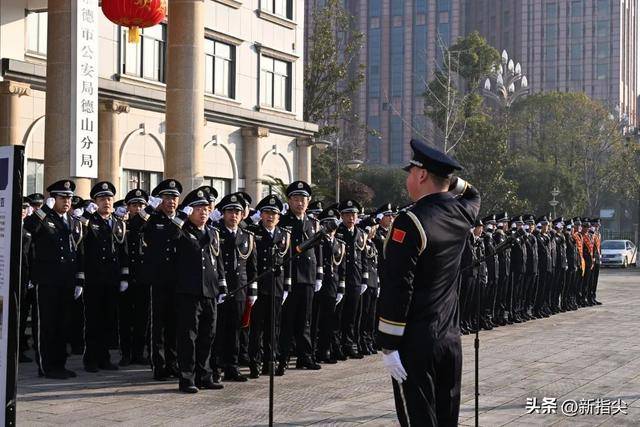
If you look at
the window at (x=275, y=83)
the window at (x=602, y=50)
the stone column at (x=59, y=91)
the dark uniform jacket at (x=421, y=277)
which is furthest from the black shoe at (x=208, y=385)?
the window at (x=602, y=50)

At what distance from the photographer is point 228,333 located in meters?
9.91

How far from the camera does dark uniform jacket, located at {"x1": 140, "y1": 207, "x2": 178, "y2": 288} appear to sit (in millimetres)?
9852

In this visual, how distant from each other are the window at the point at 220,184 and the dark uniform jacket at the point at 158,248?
15270 millimetres

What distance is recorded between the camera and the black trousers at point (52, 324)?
9.84 m

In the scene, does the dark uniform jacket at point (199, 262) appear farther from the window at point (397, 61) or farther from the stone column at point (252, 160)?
the window at point (397, 61)

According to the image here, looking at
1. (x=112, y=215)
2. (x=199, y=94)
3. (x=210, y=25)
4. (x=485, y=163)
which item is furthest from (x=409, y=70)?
(x=112, y=215)

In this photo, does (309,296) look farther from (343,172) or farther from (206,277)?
(343,172)

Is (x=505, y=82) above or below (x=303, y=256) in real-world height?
above

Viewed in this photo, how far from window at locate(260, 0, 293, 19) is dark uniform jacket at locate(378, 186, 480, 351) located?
23.2 metres

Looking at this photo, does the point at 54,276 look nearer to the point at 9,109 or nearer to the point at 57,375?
the point at 57,375

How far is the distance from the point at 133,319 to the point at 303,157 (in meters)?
18.6

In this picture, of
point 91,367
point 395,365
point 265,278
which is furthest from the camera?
point 91,367

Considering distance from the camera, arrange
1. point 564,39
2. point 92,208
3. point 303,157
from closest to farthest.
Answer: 1. point 92,208
2. point 303,157
3. point 564,39

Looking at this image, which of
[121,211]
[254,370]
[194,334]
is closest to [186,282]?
[194,334]
